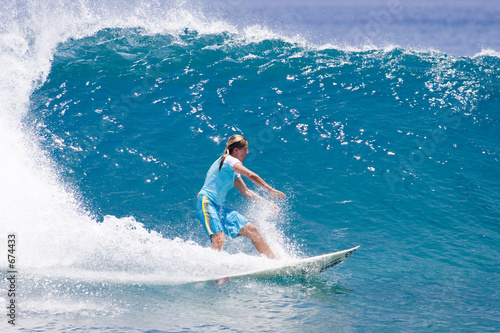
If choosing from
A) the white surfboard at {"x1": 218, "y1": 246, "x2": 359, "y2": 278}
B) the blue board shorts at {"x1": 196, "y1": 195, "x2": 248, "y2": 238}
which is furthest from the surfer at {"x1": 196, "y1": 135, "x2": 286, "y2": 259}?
the white surfboard at {"x1": 218, "y1": 246, "x2": 359, "y2": 278}

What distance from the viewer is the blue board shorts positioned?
18.1 feet

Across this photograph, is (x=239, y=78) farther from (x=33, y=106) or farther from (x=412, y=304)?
(x=412, y=304)

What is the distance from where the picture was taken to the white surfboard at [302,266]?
536cm

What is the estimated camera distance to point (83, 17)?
13812 mm

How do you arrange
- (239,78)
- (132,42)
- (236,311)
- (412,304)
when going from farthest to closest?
1. (132,42)
2. (239,78)
3. (412,304)
4. (236,311)

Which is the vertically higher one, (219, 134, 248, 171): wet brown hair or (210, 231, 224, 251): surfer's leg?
(219, 134, 248, 171): wet brown hair

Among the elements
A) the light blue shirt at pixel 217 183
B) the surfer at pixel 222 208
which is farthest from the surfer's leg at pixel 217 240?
the light blue shirt at pixel 217 183

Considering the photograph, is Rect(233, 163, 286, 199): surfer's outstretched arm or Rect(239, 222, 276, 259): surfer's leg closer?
Rect(233, 163, 286, 199): surfer's outstretched arm

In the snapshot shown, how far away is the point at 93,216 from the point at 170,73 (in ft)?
17.6

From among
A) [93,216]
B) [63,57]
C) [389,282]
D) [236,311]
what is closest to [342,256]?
[389,282]

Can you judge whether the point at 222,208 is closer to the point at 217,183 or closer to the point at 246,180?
the point at 217,183

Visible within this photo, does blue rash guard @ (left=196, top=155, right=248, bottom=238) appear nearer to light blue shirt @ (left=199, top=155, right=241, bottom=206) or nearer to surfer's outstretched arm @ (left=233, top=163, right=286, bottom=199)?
light blue shirt @ (left=199, top=155, right=241, bottom=206)

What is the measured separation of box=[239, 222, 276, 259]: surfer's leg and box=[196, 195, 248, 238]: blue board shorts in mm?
65

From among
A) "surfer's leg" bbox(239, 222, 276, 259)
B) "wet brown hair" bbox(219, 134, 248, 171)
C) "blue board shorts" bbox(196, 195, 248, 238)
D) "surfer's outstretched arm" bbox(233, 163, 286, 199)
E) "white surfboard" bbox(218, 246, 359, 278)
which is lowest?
"white surfboard" bbox(218, 246, 359, 278)
